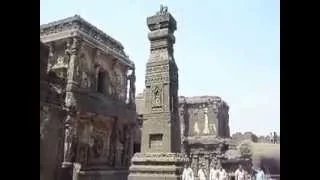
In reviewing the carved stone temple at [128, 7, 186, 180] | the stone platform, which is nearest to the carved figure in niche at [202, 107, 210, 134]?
the carved stone temple at [128, 7, 186, 180]

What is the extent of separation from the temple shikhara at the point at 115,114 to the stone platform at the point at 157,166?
0.02m

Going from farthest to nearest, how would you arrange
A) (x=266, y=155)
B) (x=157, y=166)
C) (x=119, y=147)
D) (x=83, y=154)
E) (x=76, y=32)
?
(x=266, y=155) < (x=119, y=147) < (x=76, y=32) < (x=83, y=154) < (x=157, y=166)

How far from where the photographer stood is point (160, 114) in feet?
29.6

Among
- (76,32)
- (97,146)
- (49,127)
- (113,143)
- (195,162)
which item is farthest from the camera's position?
(195,162)

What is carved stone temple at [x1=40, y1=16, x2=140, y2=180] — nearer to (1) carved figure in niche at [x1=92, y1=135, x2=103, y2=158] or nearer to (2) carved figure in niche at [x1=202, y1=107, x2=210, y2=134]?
(1) carved figure in niche at [x1=92, y1=135, x2=103, y2=158]

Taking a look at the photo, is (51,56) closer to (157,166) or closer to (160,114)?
(160,114)

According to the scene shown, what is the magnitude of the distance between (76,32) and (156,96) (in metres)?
12.0

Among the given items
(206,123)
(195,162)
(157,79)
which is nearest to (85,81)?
(195,162)

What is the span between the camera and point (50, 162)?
16.1m

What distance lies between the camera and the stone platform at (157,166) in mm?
8359

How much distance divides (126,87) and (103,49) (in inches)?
152

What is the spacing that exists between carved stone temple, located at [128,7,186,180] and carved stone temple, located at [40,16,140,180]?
293 inches

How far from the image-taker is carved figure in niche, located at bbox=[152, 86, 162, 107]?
9188 millimetres
